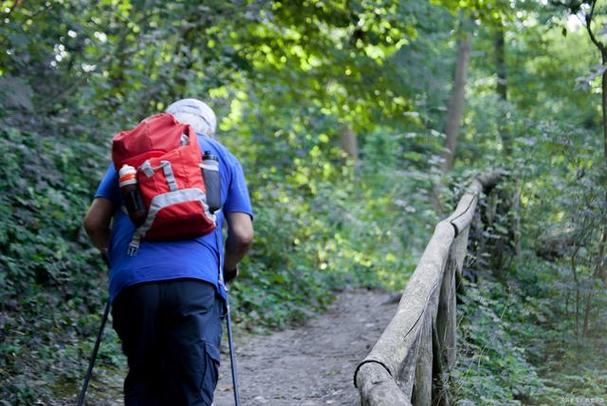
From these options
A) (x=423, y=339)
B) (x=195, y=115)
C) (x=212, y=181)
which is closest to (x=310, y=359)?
(x=423, y=339)

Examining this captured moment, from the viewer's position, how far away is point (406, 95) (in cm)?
1319

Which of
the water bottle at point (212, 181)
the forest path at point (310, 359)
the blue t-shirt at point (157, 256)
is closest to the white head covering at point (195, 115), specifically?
the blue t-shirt at point (157, 256)

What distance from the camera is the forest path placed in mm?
6410

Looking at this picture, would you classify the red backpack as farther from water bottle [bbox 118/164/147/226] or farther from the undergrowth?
the undergrowth

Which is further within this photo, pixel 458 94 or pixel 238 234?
pixel 458 94

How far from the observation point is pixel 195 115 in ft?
14.1

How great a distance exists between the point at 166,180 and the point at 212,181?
29cm

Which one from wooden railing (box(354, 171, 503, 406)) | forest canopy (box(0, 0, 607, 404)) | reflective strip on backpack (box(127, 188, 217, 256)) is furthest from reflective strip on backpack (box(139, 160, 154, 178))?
forest canopy (box(0, 0, 607, 404))

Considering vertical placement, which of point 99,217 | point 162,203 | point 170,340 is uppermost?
point 162,203

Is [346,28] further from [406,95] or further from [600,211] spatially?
[600,211]

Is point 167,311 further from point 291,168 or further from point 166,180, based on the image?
point 291,168

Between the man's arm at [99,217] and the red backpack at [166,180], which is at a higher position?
the red backpack at [166,180]

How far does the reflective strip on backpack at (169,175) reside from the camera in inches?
147

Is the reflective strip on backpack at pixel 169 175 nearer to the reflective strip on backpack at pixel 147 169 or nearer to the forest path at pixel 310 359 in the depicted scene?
the reflective strip on backpack at pixel 147 169
